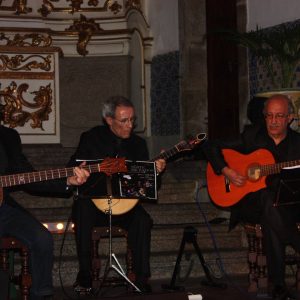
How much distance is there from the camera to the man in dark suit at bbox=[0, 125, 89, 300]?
249 inches

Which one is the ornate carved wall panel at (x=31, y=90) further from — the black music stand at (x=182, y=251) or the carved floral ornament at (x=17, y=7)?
the black music stand at (x=182, y=251)

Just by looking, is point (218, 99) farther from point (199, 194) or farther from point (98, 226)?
point (98, 226)

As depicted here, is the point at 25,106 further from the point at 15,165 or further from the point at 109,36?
the point at 15,165

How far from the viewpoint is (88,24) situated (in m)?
11.4

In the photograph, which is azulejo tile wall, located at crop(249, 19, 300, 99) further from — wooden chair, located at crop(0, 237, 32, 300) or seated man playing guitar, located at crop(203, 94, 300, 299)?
wooden chair, located at crop(0, 237, 32, 300)

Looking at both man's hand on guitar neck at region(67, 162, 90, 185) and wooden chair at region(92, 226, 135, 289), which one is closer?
man's hand on guitar neck at region(67, 162, 90, 185)

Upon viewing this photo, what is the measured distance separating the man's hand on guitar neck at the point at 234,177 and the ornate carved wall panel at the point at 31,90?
3.33 metres

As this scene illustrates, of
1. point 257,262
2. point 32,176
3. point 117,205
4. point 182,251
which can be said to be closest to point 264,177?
point 257,262

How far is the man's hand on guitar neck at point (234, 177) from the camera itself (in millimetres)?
7121

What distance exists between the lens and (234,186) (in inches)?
284

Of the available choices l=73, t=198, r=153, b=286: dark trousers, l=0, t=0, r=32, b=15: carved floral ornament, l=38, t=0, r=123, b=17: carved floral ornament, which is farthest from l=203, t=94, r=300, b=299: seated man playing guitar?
l=38, t=0, r=123, b=17: carved floral ornament

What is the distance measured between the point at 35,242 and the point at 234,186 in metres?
1.69

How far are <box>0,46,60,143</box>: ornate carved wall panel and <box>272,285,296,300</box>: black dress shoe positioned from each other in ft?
13.3

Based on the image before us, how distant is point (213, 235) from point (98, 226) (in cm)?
164
